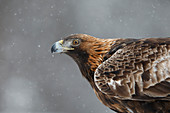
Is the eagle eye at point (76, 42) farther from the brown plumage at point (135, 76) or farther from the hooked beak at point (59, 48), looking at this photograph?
the brown plumage at point (135, 76)

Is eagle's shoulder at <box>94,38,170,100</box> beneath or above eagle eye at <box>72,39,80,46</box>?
beneath

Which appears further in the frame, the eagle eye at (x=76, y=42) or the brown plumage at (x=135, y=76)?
the eagle eye at (x=76, y=42)

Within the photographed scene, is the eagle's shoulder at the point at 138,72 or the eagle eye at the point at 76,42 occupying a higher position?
the eagle eye at the point at 76,42

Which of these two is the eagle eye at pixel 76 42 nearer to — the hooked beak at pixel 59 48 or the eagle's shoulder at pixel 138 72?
the hooked beak at pixel 59 48

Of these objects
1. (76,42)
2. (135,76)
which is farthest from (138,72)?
(76,42)

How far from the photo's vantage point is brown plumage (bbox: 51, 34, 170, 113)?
2.59 metres

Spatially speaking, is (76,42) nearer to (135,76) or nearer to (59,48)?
(59,48)

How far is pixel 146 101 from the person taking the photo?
2645 mm

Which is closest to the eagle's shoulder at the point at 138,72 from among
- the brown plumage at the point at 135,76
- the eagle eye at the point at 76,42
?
the brown plumage at the point at 135,76

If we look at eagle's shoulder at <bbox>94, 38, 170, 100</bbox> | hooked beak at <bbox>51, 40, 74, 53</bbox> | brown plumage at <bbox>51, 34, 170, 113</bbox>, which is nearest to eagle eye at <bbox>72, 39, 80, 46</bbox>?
hooked beak at <bbox>51, 40, 74, 53</bbox>

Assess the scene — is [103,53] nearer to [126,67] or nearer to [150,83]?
[126,67]

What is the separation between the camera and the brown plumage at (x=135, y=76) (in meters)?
2.59

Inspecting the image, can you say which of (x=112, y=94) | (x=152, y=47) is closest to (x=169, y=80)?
(x=152, y=47)

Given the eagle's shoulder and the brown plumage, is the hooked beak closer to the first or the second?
the brown plumage
